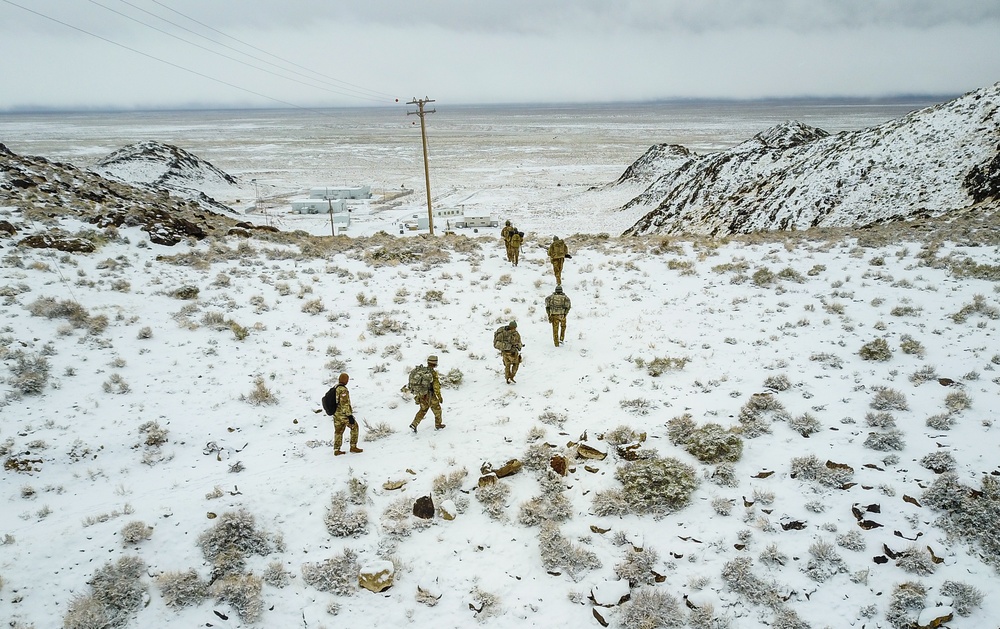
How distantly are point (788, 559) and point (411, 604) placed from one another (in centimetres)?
501

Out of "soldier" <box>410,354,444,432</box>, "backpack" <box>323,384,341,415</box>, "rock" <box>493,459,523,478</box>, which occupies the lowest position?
"rock" <box>493,459,523,478</box>

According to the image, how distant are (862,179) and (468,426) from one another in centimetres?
3077

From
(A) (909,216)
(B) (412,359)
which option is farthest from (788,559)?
(A) (909,216)

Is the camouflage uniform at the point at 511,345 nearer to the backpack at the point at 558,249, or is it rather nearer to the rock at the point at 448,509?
the rock at the point at 448,509

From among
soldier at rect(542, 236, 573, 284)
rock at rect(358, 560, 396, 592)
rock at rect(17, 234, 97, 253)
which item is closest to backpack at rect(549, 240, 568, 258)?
soldier at rect(542, 236, 573, 284)

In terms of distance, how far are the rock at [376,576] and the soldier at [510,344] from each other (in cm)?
518

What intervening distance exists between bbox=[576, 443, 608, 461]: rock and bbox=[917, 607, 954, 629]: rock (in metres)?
4.36

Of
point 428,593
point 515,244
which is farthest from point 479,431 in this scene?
point 515,244

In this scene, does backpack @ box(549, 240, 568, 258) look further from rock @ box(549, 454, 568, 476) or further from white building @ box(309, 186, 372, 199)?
white building @ box(309, 186, 372, 199)

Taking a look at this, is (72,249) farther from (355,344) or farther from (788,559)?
(788,559)

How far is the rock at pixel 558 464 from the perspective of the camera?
8297mm

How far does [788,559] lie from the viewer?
6508 millimetres

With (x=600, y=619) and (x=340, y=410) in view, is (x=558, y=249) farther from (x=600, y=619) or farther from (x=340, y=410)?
(x=600, y=619)

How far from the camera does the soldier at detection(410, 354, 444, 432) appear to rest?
9.34 metres
